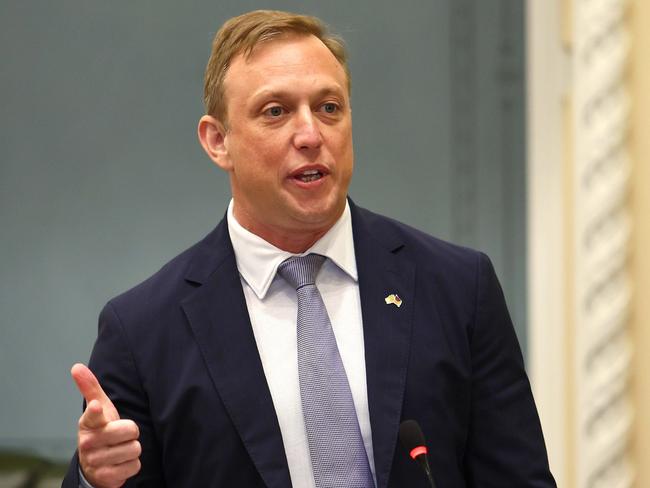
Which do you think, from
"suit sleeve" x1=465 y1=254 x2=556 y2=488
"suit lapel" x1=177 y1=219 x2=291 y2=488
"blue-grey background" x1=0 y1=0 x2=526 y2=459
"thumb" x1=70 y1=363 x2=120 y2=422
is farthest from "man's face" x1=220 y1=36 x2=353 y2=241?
"blue-grey background" x1=0 y1=0 x2=526 y2=459

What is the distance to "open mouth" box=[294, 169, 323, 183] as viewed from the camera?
2.00m

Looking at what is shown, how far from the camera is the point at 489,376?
1.98 m

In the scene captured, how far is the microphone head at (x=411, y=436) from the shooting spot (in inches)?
69.7

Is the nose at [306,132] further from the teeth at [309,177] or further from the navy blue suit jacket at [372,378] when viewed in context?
the navy blue suit jacket at [372,378]

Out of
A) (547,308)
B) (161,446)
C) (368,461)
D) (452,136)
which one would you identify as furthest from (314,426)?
(452,136)

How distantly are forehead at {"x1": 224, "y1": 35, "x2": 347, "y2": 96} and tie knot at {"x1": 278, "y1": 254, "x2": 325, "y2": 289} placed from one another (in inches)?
11.3

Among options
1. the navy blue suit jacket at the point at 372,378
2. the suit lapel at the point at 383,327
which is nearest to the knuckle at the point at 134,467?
the navy blue suit jacket at the point at 372,378

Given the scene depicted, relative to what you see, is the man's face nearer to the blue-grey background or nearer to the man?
the man

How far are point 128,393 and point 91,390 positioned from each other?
17 cm

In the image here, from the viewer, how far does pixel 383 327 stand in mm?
1978

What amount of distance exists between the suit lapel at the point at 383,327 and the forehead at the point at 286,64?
25 cm

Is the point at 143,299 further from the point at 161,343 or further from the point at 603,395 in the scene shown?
the point at 603,395

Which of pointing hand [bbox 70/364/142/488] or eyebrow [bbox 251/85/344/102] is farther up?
eyebrow [bbox 251/85/344/102]

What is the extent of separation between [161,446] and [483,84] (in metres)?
1.86
